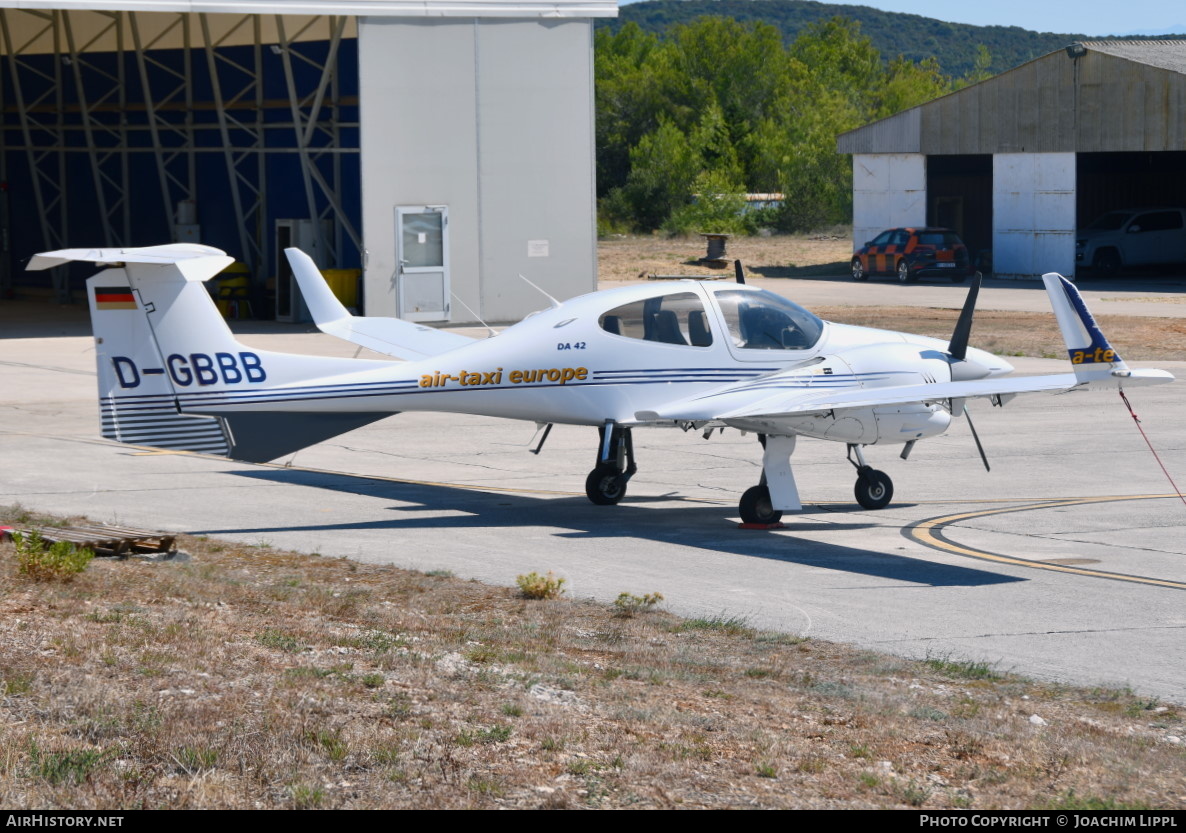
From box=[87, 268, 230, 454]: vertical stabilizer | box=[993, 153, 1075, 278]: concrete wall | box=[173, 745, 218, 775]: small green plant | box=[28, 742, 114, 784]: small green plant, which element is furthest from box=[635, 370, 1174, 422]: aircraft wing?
box=[993, 153, 1075, 278]: concrete wall

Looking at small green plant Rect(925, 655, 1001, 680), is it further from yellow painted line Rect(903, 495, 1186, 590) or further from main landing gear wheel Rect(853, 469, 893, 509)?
main landing gear wheel Rect(853, 469, 893, 509)

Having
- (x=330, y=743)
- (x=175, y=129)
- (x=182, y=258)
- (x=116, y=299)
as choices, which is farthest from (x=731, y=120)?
(x=330, y=743)

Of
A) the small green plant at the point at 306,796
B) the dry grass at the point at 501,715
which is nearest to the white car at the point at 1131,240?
the dry grass at the point at 501,715

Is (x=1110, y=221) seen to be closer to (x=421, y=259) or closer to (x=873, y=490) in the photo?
(x=421, y=259)

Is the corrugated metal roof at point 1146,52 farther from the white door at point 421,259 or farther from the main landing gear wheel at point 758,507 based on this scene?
→ the main landing gear wheel at point 758,507

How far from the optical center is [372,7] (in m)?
33.1

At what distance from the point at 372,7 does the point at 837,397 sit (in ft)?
71.1

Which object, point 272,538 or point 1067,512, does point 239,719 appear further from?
point 1067,512

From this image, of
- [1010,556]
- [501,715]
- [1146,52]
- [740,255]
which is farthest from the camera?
[740,255]

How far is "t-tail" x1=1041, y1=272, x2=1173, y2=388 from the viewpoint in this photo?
41.7 ft

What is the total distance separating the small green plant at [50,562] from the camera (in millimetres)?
10828

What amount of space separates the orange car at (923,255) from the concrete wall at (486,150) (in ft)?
52.9

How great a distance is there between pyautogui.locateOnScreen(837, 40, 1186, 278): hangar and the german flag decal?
37088 millimetres

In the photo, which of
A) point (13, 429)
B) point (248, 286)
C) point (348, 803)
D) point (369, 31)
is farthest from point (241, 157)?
point (348, 803)
